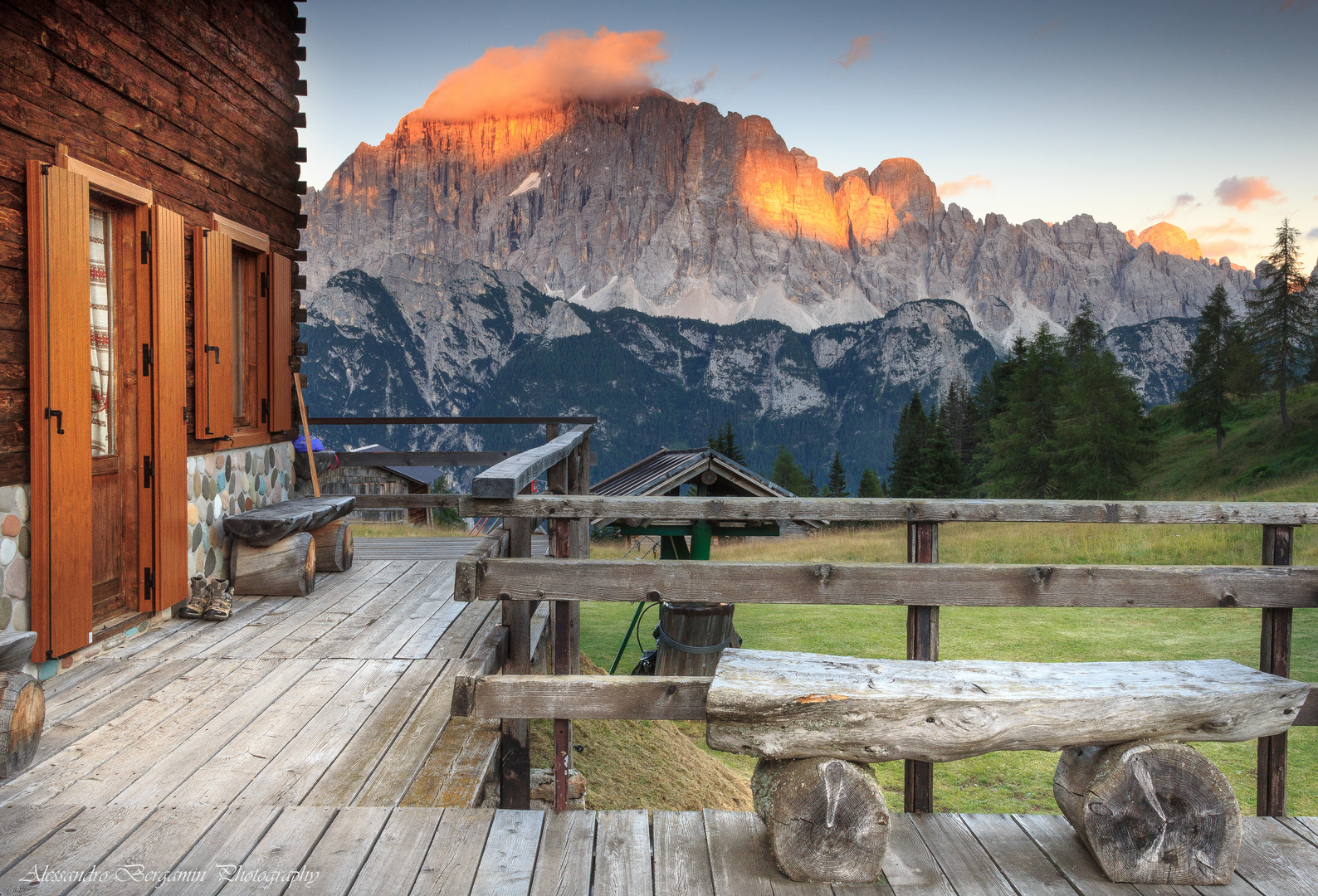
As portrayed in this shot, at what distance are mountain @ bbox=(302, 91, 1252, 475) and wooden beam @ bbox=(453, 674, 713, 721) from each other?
138 meters

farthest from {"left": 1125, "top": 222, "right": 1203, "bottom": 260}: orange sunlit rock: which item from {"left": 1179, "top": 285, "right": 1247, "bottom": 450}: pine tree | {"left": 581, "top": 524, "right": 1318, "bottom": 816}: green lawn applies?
{"left": 581, "top": 524, "right": 1318, "bottom": 816}: green lawn

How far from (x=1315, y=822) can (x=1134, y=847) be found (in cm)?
94

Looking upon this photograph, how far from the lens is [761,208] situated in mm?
168125

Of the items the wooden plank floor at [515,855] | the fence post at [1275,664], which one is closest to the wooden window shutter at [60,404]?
the wooden plank floor at [515,855]

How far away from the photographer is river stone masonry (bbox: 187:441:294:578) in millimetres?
5293

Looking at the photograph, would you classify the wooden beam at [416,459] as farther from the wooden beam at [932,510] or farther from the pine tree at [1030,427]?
the pine tree at [1030,427]

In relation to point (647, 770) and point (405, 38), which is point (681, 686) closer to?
point (647, 770)

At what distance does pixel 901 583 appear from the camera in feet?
8.81

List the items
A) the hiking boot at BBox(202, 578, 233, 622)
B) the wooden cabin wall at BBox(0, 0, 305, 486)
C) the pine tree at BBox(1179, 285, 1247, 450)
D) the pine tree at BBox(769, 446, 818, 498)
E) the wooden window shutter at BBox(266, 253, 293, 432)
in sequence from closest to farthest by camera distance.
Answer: the wooden cabin wall at BBox(0, 0, 305, 486), the hiking boot at BBox(202, 578, 233, 622), the wooden window shutter at BBox(266, 253, 293, 432), the pine tree at BBox(1179, 285, 1247, 450), the pine tree at BBox(769, 446, 818, 498)

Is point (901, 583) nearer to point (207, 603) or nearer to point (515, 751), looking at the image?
point (515, 751)

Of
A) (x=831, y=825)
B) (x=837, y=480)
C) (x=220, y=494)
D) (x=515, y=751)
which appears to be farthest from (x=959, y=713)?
(x=837, y=480)

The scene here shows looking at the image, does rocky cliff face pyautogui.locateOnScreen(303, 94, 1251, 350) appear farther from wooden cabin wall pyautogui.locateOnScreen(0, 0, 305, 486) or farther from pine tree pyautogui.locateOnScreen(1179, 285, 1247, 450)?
wooden cabin wall pyautogui.locateOnScreen(0, 0, 305, 486)

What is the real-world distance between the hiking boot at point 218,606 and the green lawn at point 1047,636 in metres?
3.86

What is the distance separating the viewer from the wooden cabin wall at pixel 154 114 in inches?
145
